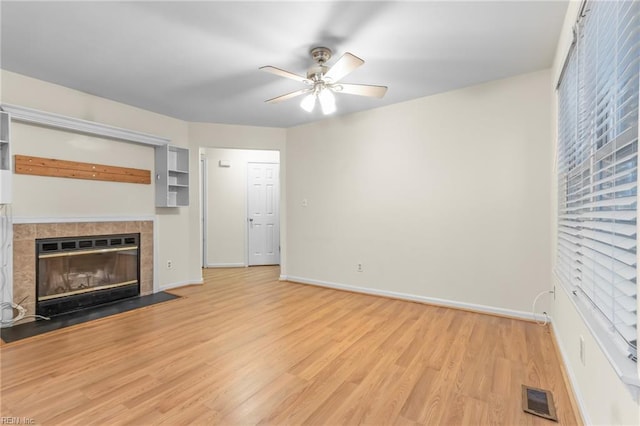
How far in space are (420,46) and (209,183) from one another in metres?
4.91

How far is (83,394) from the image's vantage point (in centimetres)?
191

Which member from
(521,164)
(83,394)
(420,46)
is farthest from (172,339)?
(521,164)

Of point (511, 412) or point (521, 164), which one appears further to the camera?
point (521, 164)

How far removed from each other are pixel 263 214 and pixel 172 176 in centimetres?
226

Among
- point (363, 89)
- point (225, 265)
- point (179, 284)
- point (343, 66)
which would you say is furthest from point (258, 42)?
point (225, 265)

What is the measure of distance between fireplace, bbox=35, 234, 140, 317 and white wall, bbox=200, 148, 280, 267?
2.13 m

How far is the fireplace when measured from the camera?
3312mm

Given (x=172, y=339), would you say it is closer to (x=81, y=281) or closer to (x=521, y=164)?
(x=81, y=281)

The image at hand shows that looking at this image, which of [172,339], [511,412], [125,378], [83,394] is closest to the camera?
[511,412]

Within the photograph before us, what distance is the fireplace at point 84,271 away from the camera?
3.31m

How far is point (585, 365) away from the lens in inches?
65.6

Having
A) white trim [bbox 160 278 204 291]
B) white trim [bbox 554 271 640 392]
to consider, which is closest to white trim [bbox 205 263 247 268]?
white trim [bbox 160 278 204 291]

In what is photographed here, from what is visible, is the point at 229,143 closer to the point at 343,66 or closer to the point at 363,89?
the point at 363,89

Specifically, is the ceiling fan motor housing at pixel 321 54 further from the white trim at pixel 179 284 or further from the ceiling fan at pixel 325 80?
the white trim at pixel 179 284
